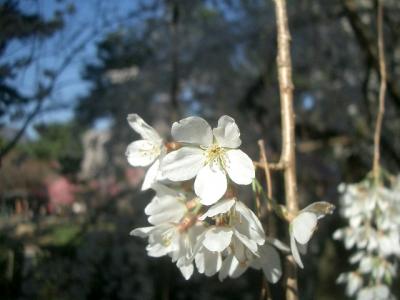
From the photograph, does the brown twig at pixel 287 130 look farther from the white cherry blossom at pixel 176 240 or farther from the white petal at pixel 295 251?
the white cherry blossom at pixel 176 240

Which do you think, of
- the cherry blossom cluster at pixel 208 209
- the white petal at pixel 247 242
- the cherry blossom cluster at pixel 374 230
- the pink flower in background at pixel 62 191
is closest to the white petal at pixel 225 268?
the cherry blossom cluster at pixel 208 209

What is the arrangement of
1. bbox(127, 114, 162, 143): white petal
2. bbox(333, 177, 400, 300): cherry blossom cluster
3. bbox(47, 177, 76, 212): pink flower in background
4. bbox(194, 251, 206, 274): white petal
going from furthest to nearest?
bbox(47, 177, 76, 212): pink flower in background
bbox(333, 177, 400, 300): cherry blossom cluster
bbox(127, 114, 162, 143): white petal
bbox(194, 251, 206, 274): white petal

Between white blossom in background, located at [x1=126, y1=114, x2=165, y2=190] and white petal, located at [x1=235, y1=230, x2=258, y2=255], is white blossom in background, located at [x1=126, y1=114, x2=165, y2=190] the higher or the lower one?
the higher one

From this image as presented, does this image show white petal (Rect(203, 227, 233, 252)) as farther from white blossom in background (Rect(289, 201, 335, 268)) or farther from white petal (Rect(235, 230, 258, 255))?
white blossom in background (Rect(289, 201, 335, 268))

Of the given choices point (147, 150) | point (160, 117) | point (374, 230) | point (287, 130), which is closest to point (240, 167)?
point (287, 130)

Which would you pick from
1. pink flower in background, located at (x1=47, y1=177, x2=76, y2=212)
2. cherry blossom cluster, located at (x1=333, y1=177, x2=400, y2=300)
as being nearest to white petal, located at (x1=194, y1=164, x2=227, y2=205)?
cherry blossom cluster, located at (x1=333, y1=177, x2=400, y2=300)

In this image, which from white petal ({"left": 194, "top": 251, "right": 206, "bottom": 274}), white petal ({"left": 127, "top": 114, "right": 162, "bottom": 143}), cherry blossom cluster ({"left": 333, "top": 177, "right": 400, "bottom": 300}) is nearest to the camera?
white petal ({"left": 194, "top": 251, "right": 206, "bottom": 274})

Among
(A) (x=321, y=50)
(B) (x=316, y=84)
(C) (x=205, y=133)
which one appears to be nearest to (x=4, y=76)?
(C) (x=205, y=133)
